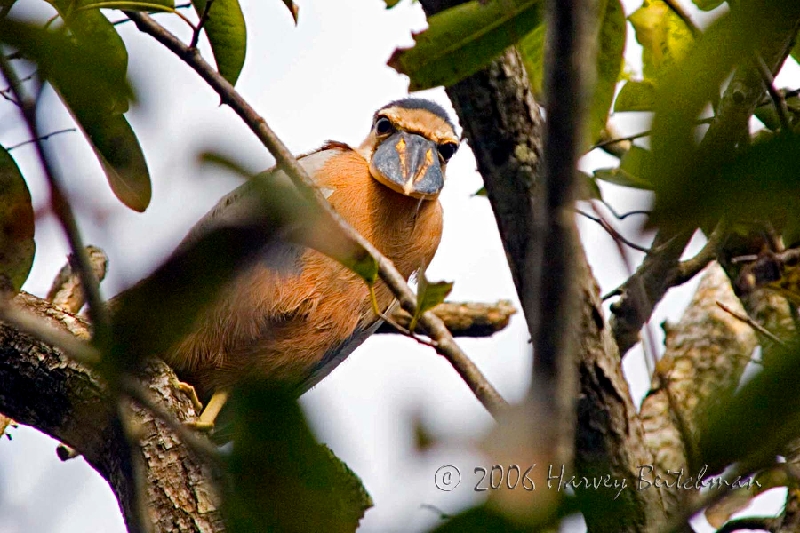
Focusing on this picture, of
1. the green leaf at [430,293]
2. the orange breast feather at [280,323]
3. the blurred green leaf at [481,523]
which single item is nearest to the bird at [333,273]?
the orange breast feather at [280,323]

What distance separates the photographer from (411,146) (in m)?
3.32

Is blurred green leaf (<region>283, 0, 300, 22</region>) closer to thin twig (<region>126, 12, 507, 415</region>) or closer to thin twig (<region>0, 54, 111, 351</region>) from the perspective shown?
thin twig (<region>126, 12, 507, 415</region>)

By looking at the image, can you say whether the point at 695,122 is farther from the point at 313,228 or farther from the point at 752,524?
the point at 752,524

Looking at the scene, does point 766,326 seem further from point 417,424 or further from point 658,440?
point 417,424

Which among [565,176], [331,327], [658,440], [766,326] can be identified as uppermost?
[331,327]

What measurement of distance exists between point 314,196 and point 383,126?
1.77 meters

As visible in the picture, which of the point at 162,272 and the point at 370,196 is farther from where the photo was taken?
the point at 370,196

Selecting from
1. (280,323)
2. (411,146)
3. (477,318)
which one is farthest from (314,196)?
(477,318)

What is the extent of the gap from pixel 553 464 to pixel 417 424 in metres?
0.13

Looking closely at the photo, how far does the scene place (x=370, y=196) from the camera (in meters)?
3.23

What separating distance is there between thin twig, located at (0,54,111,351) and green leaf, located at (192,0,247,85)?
1566mm

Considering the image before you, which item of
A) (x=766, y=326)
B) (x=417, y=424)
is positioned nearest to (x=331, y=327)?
(x=766, y=326)

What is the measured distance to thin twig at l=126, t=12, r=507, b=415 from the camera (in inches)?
67.1

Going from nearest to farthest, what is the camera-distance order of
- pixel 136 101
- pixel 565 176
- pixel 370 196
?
pixel 565 176
pixel 136 101
pixel 370 196
